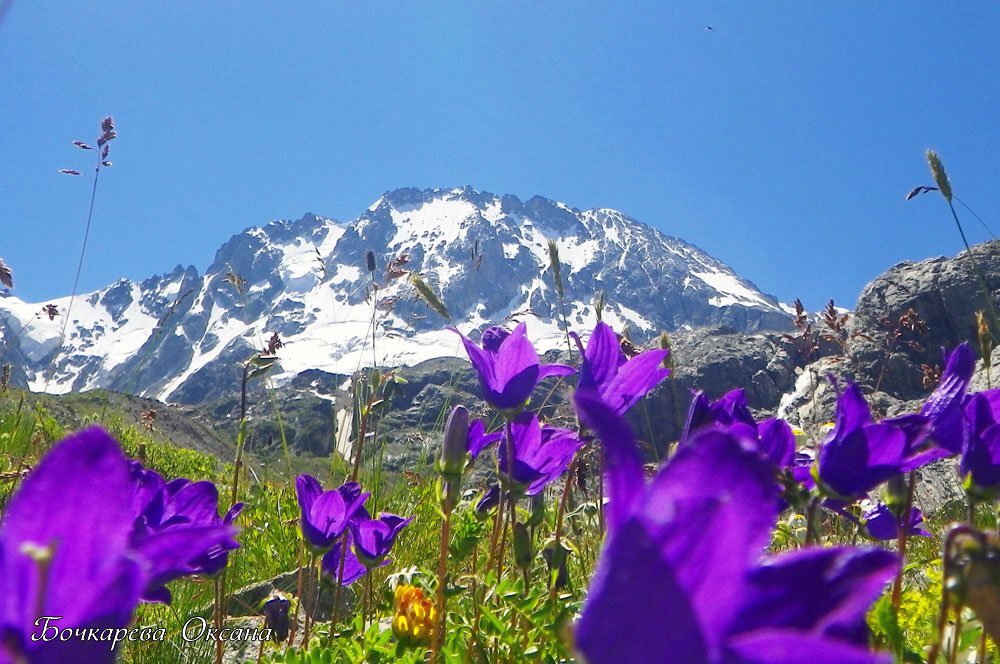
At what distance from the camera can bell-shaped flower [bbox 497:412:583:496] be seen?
7.93 feet

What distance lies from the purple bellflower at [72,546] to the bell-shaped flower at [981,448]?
1.65 m

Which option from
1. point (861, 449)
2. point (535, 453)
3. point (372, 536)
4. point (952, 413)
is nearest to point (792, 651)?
point (861, 449)

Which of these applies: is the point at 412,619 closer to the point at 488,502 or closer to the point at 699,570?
the point at 488,502

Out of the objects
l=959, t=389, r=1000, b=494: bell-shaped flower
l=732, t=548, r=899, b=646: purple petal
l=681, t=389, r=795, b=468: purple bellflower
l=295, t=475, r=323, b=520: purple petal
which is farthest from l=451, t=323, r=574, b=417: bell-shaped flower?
l=732, t=548, r=899, b=646: purple petal

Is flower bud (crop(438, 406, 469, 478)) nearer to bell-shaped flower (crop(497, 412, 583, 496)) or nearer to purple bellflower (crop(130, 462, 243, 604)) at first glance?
bell-shaped flower (crop(497, 412, 583, 496))

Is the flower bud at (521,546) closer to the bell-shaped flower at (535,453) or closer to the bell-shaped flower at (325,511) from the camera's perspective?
the bell-shaped flower at (535,453)

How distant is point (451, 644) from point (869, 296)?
125 ft

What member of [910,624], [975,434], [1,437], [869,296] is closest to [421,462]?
[1,437]

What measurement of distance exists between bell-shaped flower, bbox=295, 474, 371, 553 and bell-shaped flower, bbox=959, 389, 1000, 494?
1.74 meters

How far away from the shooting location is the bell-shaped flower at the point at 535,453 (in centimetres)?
242

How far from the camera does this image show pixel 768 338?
92.8 metres

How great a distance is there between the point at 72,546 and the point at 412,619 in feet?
6.66

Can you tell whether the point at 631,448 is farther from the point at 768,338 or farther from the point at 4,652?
the point at 768,338

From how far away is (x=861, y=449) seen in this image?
5.57 feet
